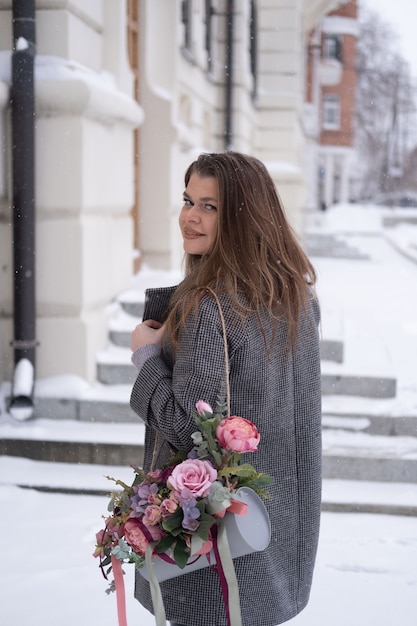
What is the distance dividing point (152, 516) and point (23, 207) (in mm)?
3684

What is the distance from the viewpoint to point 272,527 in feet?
7.39

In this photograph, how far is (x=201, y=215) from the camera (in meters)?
2.20

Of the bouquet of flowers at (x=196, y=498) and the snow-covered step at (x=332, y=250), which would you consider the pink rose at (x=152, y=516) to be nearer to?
the bouquet of flowers at (x=196, y=498)

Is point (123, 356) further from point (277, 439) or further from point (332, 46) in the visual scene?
point (332, 46)

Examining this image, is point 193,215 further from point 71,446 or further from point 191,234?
point 71,446

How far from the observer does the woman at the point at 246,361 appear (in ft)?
6.84

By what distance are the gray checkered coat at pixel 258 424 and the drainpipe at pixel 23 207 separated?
10.5 ft

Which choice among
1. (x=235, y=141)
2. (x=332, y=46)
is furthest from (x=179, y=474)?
(x=332, y=46)

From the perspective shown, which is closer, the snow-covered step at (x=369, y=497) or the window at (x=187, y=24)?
the snow-covered step at (x=369, y=497)

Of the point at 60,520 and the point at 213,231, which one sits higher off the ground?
the point at 213,231

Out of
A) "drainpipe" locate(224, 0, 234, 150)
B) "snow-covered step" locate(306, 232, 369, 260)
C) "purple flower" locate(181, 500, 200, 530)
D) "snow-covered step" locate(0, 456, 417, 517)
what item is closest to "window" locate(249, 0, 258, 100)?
"drainpipe" locate(224, 0, 234, 150)

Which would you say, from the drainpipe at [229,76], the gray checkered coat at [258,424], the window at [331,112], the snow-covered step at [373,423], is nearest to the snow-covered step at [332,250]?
the drainpipe at [229,76]

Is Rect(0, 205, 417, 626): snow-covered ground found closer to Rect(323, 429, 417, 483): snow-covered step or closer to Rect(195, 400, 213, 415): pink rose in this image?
Rect(323, 429, 417, 483): snow-covered step

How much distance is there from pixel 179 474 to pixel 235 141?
11.8 meters
